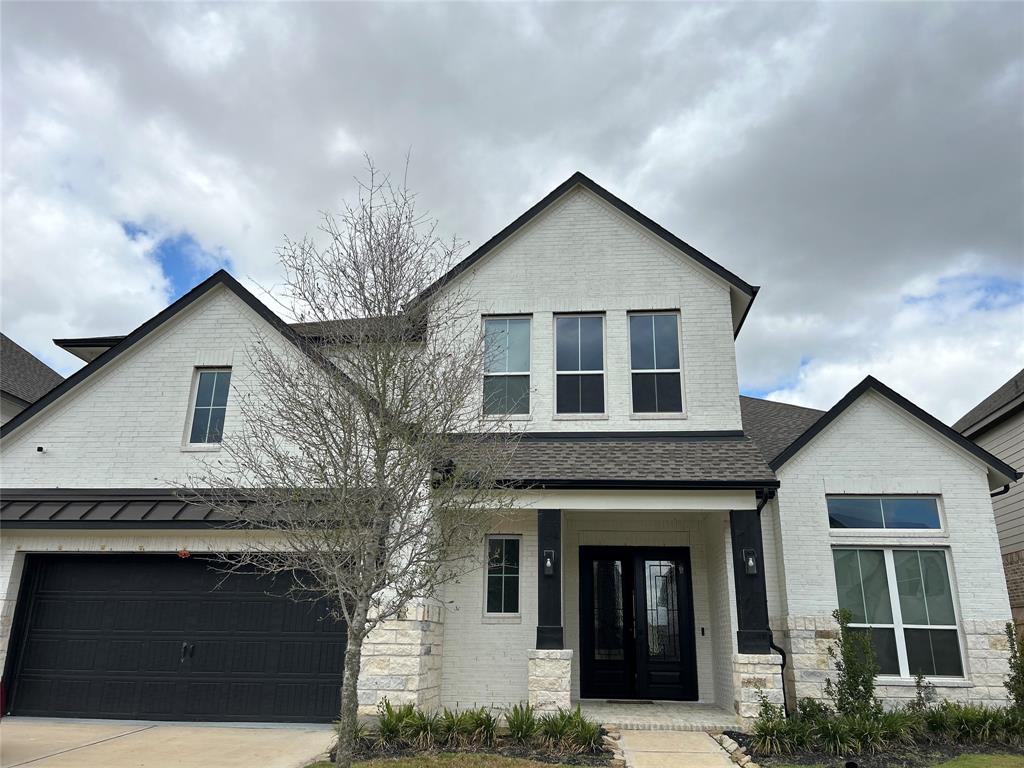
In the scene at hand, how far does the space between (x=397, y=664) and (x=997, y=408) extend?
14.4m

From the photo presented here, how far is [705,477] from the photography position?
32.0ft

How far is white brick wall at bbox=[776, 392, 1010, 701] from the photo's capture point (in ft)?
32.1

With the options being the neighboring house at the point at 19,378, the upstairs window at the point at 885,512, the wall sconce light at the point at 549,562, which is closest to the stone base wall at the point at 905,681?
the upstairs window at the point at 885,512

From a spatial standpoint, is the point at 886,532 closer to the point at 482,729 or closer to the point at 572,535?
the point at 572,535

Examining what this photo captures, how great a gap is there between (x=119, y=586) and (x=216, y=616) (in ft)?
5.83

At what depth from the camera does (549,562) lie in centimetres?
981

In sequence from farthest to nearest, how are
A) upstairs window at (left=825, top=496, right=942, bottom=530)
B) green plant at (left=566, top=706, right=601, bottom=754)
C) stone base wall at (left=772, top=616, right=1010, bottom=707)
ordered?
upstairs window at (left=825, top=496, right=942, bottom=530)
stone base wall at (left=772, top=616, right=1010, bottom=707)
green plant at (left=566, top=706, right=601, bottom=754)

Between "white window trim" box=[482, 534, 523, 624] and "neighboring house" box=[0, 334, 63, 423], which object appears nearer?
"white window trim" box=[482, 534, 523, 624]

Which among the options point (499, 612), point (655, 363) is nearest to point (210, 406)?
point (499, 612)

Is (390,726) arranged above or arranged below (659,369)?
below

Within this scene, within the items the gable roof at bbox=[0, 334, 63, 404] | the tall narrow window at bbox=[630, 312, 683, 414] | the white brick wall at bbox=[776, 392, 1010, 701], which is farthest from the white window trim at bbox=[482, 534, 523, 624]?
the gable roof at bbox=[0, 334, 63, 404]

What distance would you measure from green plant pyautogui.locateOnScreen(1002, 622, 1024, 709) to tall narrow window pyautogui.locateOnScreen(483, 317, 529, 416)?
805cm

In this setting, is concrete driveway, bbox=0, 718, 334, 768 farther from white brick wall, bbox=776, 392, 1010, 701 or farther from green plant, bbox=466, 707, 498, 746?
white brick wall, bbox=776, 392, 1010, 701

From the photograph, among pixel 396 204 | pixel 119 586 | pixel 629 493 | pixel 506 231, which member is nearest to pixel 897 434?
pixel 629 493
